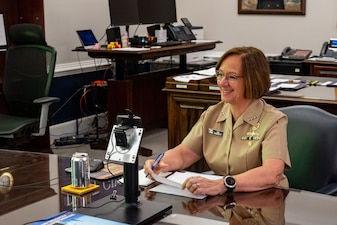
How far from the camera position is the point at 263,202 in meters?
1.94

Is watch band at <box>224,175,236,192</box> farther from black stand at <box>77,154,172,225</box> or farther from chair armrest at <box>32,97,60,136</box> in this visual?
chair armrest at <box>32,97,60,136</box>

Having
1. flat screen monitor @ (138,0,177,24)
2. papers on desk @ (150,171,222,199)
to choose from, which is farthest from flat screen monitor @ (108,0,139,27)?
papers on desk @ (150,171,222,199)

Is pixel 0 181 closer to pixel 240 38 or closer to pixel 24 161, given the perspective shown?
pixel 24 161

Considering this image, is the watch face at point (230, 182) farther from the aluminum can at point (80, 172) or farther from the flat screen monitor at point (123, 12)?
the flat screen monitor at point (123, 12)

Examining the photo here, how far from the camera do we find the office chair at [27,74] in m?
4.55

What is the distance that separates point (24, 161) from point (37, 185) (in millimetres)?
383

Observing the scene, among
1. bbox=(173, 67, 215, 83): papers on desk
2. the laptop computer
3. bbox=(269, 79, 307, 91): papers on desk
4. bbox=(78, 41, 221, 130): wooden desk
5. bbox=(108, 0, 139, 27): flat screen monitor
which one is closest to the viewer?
bbox=(269, 79, 307, 91): papers on desk

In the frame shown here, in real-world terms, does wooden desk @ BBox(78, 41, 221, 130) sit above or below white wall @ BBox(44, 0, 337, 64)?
below

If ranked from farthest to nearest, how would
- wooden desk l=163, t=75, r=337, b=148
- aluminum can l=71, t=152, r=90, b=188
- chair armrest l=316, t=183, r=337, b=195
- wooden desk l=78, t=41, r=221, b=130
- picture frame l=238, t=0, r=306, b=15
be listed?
picture frame l=238, t=0, r=306, b=15 → wooden desk l=78, t=41, r=221, b=130 → wooden desk l=163, t=75, r=337, b=148 → chair armrest l=316, t=183, r=337, b=195 → aluminum can l=71, t=152, r=90, b=188

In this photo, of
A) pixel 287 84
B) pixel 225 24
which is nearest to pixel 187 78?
pixel 287 84

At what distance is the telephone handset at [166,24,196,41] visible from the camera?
231 inches

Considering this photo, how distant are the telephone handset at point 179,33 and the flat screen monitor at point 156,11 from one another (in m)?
0.12

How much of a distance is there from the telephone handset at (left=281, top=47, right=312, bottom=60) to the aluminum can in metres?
4.06

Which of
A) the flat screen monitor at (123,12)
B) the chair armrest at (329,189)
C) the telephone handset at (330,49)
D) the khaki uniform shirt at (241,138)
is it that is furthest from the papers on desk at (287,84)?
the flat screen monitor at (123,12)
